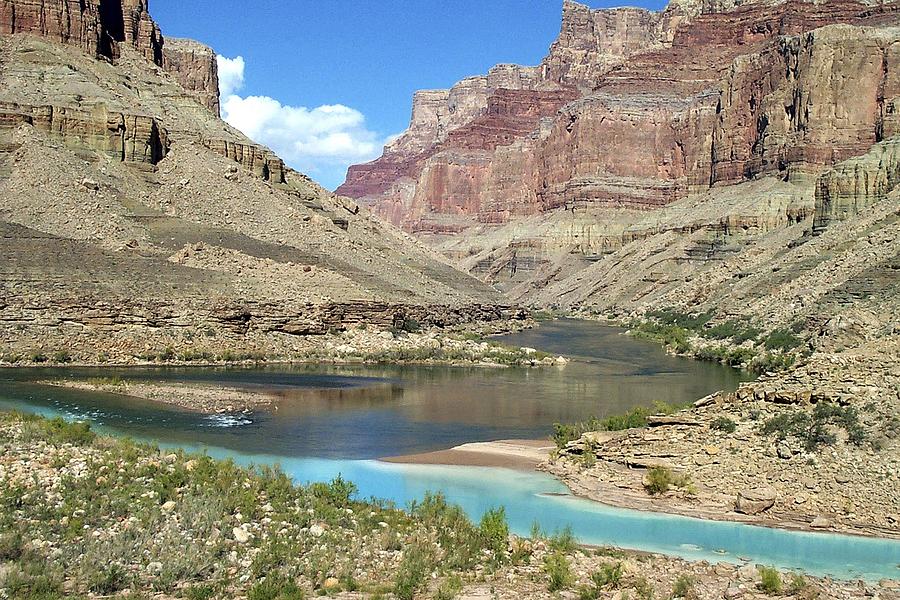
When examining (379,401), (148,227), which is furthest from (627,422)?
(148,227)

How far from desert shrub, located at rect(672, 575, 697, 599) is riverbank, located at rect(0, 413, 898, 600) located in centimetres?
4

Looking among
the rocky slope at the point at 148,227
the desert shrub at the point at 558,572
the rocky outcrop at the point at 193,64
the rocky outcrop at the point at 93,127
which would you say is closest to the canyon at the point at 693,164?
the rocky slope at the point at 148,227

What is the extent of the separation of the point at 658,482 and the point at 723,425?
8.93 ft

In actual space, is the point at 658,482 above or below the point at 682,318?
below

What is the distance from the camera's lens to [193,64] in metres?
111

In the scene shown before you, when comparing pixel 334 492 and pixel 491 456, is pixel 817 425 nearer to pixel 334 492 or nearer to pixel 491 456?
pixel 491 456

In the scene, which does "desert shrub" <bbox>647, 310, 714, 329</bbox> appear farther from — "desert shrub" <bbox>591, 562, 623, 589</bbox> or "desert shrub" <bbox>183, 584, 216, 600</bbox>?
"desert shrub" <bbox>183, 584, 216, 600</bbox>

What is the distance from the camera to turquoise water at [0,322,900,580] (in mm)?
20516

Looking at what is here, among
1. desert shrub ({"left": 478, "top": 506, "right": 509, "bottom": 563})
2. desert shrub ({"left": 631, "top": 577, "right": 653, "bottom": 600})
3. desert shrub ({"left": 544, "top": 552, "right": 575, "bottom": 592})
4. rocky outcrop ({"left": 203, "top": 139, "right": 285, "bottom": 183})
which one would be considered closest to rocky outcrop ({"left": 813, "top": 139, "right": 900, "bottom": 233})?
rocky outcrop ({"left": 203, "top": 139, "right": 285, "bottom": 183})

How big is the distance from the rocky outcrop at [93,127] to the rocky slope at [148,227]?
84 mm

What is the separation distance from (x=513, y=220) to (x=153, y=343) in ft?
422

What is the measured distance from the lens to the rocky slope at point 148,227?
5247 cm

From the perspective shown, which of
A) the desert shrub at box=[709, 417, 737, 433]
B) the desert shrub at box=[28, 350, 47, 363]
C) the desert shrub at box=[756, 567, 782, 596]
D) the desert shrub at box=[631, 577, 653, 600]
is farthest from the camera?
the desert shrub at box=[28, 350, 47, 363]

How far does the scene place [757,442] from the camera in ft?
80.6
